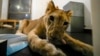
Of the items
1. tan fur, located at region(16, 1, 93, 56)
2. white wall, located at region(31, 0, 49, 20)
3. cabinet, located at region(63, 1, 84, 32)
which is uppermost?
white wall, located at region(31, 0, 49, 20)

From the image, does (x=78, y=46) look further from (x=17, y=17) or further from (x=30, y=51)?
(x=17, y=17)

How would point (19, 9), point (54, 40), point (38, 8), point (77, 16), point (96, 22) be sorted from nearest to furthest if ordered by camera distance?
1. point (96, 22)
2. point (54, 40)
3. point (77, 16)
4. point (38, 8)
5. point (19, 9)

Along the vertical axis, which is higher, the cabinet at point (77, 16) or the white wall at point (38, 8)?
the white wall at point (38, 8)

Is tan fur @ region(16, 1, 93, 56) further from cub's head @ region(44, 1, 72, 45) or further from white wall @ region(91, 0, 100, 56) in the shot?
white wall @ region(91, 0, 100, 56)

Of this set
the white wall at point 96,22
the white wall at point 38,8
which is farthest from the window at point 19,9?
the white wall at point 96,22

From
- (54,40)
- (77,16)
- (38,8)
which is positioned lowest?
(54,40)

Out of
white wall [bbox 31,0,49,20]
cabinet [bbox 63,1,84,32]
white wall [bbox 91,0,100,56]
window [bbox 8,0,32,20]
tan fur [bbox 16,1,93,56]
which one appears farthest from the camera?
window [bbox 8,0,32,20]

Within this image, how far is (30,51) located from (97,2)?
42 centimetres

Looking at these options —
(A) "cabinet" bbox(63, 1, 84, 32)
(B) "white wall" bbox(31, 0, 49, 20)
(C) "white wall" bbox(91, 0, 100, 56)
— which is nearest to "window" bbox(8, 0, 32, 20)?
(B) "white wall" bbox(31, 0, 49, 20)

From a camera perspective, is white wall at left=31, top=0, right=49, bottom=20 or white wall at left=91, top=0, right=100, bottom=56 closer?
white wall at left=91, top=0, right=100, bottom=56

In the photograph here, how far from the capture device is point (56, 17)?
682 mm

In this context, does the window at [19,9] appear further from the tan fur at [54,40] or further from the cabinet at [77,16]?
the tan fur at [54,40]

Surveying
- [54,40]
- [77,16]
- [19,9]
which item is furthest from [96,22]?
[19,9]

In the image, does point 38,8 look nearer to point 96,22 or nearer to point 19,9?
point 19,9
